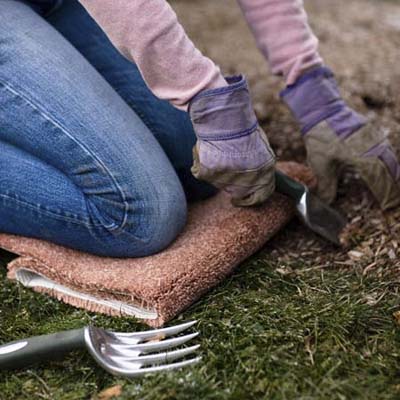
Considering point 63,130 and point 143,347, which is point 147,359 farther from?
point 63,130

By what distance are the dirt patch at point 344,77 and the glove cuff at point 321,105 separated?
0.78 feet

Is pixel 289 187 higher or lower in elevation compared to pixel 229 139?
lower

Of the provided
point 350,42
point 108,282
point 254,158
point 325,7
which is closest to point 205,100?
point 254,158

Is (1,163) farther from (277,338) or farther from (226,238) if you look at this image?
(277,338)

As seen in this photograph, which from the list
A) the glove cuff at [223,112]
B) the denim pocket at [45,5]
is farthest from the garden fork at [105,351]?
the denim pocket at [45,5]

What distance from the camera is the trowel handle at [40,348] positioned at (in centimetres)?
139

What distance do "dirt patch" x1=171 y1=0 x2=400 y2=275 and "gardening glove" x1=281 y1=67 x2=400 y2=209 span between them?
11cm

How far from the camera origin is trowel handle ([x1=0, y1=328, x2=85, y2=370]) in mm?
1392

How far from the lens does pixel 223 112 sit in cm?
157

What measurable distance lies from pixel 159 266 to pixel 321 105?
0.59m

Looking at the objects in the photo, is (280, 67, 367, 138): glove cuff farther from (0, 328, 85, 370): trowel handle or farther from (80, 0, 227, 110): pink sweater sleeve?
(0, 328, 85, 370): trowel handle

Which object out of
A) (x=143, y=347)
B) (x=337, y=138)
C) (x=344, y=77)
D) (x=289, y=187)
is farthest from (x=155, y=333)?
(x=344, y=77)

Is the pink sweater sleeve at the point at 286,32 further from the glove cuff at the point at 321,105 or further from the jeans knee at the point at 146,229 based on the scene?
the jeans knee at the point at 146,229

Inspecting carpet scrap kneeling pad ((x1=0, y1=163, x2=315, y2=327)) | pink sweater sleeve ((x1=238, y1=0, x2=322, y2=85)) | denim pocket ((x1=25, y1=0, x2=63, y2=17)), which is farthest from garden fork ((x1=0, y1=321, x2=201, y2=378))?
denim pocket ((x1=25, y1=0, x2=63, y2=17))
